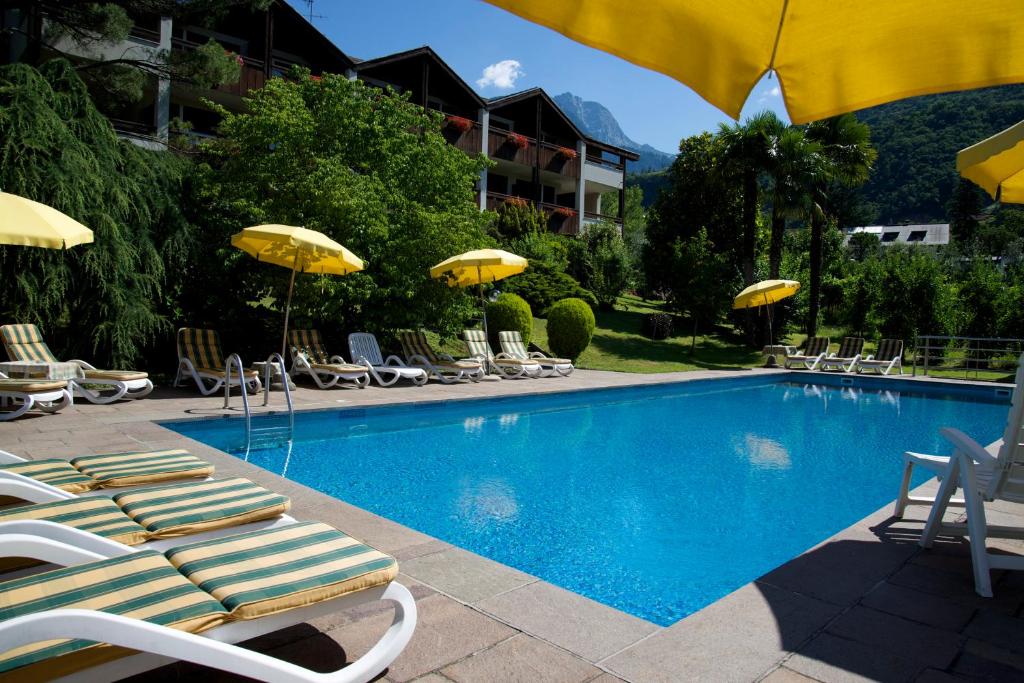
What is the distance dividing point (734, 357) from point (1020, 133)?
19458 millimetres

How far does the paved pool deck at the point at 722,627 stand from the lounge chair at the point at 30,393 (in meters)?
5.33

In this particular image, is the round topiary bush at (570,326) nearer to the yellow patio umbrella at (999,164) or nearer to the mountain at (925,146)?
the yellow patio umbrella at (999,164)

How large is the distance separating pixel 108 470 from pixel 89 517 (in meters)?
1.04

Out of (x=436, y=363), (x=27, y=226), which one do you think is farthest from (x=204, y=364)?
(x=27, y=226)

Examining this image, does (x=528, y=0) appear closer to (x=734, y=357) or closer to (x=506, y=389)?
(x=506, y=389)

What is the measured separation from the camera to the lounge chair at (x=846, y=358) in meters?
18.7

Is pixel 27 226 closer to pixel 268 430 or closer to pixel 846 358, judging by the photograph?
pixel 268 430

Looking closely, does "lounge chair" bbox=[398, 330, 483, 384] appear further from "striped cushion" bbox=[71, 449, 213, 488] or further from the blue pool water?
"striped cushion" bbox=[71, 449, 213, 488]

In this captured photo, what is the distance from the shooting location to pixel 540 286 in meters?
22.4

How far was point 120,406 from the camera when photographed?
28.7 feet

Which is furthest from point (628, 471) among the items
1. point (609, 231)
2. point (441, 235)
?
point (609, 231)

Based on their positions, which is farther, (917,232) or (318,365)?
(917,232)

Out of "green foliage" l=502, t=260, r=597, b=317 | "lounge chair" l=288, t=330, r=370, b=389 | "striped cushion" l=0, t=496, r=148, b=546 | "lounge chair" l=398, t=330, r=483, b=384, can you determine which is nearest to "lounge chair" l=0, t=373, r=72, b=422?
"lounge chair" l=288, t=330, r=370, b=389

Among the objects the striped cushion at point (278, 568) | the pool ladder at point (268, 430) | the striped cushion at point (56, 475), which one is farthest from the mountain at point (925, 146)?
the striped cushion at point (278, 568)
